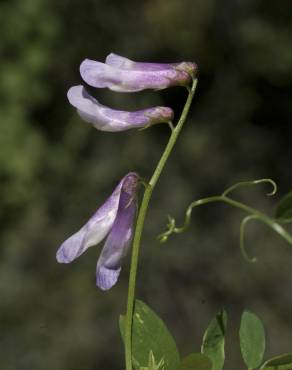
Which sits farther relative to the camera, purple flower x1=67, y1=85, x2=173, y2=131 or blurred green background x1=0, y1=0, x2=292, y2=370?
blurred green background x1=0, y1=0, x2=292, y2=370

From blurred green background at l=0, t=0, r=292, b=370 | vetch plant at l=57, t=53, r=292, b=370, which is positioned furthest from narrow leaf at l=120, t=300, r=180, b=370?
blurred green background at l=0, t=0, r=292, b=370

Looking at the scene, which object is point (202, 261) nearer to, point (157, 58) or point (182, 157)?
point (182, 157)

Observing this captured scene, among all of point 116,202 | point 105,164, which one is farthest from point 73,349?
point 116,202

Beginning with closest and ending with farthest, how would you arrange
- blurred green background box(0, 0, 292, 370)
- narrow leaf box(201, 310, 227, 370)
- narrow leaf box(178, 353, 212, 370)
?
narrow leaf box(178, 353, 212, 370) → narrow leaf box(201, 310, 227, 370) → blurred green background box(0, 0, 292, 370)

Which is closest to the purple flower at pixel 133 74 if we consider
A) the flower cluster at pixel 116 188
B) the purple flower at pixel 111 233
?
the flower cluster at pixel 116 188

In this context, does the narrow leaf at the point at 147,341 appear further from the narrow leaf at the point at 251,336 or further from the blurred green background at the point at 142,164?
the blurred green background at the point at 142,164

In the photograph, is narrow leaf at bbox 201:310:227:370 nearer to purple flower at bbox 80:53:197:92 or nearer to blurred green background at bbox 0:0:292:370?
purple flower at bbox 80:53:197:92

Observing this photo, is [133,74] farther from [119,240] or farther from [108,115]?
[119,240]
